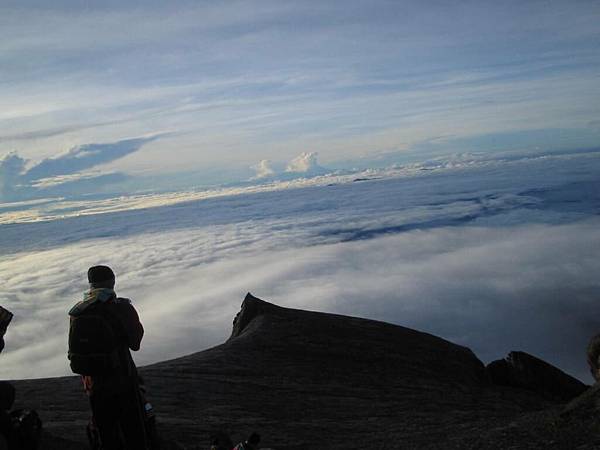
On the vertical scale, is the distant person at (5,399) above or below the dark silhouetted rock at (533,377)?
above

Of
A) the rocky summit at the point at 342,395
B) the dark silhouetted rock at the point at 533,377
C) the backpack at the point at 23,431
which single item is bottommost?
the dark silhouetted rock at the point at 533,377

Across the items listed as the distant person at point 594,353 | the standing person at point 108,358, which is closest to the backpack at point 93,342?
the standing person at point 108,358

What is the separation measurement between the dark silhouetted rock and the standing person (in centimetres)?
2005

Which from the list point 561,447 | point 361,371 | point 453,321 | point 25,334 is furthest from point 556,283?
point 561,447

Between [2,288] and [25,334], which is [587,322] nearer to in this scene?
[25,334]

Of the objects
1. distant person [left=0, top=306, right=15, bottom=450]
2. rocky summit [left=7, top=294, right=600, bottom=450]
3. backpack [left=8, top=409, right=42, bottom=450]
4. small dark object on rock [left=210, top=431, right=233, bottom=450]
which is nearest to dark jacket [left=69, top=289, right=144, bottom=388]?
distant person [left=0, top=306, right=15, bottom=450]

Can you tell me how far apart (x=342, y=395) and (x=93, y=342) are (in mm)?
12366

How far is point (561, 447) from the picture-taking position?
822cm

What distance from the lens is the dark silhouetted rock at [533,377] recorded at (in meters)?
23.2

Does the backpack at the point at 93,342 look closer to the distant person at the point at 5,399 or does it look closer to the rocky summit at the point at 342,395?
the distant person at the point at 5,399

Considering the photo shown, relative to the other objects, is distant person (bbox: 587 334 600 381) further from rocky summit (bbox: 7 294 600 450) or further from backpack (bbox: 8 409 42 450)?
backpack (bbox: 8 409 42 450)

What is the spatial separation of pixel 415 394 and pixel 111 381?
1358cm

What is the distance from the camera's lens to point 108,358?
6805 millimetres

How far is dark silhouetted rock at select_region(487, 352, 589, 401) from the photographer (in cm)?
2320
